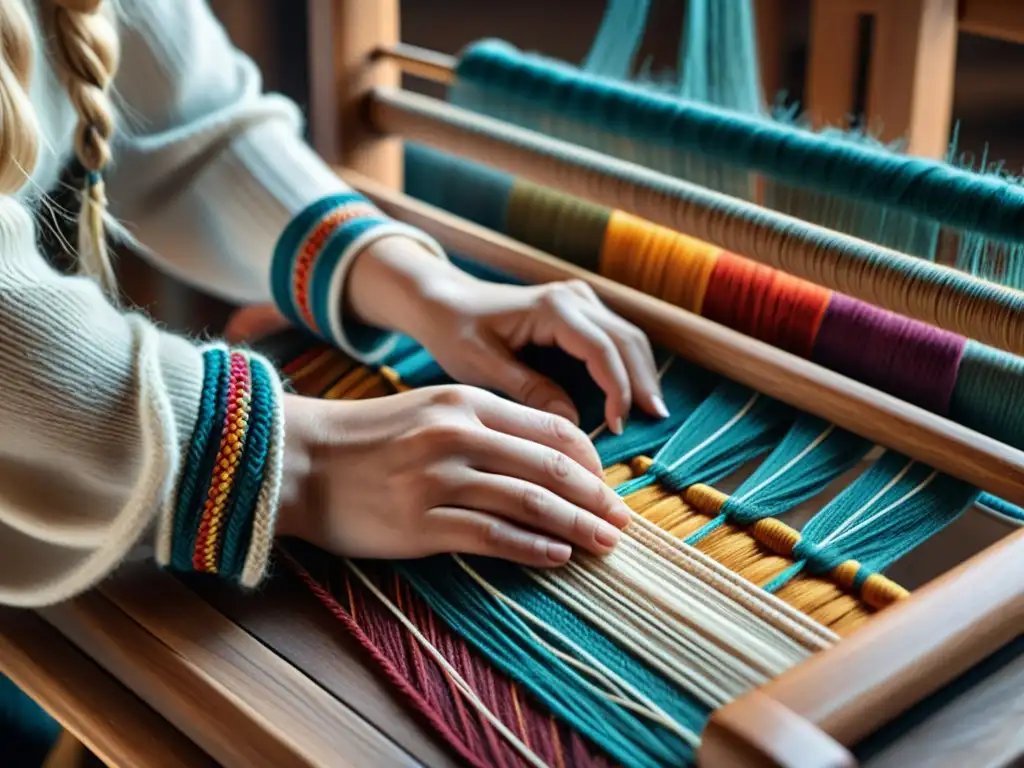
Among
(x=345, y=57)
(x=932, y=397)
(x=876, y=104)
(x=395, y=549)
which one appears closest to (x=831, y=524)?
(x=932, y=397)

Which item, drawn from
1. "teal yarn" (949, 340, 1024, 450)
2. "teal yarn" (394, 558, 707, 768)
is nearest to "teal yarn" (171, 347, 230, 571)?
"teal yarn" (394, 558, 707, 768)

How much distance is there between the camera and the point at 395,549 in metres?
0.60

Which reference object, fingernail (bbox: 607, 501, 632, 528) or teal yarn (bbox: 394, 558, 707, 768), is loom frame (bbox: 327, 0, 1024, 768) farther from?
fingernail (bbox: 607, 501, 632, 528)

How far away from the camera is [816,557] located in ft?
1.95

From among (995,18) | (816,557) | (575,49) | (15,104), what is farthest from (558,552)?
(575,49)

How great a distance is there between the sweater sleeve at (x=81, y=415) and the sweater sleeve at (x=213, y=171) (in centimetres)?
22

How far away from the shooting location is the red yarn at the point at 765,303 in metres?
0.75

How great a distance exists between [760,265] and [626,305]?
0.30ft

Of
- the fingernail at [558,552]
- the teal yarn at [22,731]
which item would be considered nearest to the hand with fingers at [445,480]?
the fingernail at [558,552]

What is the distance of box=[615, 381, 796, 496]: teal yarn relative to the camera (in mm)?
670

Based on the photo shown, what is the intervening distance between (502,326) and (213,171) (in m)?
0.27

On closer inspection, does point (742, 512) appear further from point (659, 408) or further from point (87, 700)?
point (87, 700)

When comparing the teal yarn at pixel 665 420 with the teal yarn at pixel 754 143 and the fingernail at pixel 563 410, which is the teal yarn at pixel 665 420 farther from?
the teal yarn at pixel 754 143

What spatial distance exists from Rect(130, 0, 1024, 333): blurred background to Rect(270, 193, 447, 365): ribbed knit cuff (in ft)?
3.19
